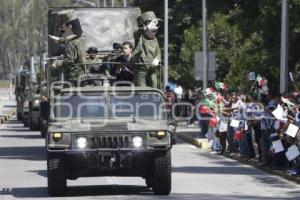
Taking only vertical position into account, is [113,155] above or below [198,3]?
below

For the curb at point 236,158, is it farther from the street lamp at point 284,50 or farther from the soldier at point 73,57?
the soldier at point 73,57

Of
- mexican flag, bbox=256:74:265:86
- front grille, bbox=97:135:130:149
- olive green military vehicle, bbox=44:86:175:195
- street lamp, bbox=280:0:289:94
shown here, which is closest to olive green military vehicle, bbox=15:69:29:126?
mexican flag, bbox=256:74:265:86

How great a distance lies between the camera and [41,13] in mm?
144625

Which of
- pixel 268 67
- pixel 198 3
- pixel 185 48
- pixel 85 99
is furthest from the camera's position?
pixel 185 48

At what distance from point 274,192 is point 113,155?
350 cm

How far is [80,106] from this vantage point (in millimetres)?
17828

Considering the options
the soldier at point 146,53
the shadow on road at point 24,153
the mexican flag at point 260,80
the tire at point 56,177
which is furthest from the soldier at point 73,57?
the mexican flag at point 260,80

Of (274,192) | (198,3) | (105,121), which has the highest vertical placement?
(198,3)

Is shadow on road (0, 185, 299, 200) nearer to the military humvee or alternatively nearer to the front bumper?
the military humvee

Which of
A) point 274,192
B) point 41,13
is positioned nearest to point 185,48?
point 274,192

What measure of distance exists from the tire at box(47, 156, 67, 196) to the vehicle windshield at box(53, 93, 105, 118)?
108 cm

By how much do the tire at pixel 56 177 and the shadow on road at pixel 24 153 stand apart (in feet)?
33.3

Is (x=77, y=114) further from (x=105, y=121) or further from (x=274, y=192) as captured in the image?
(x=274, y=192)

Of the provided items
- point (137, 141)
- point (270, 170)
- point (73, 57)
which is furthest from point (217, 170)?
point (137, 141)
